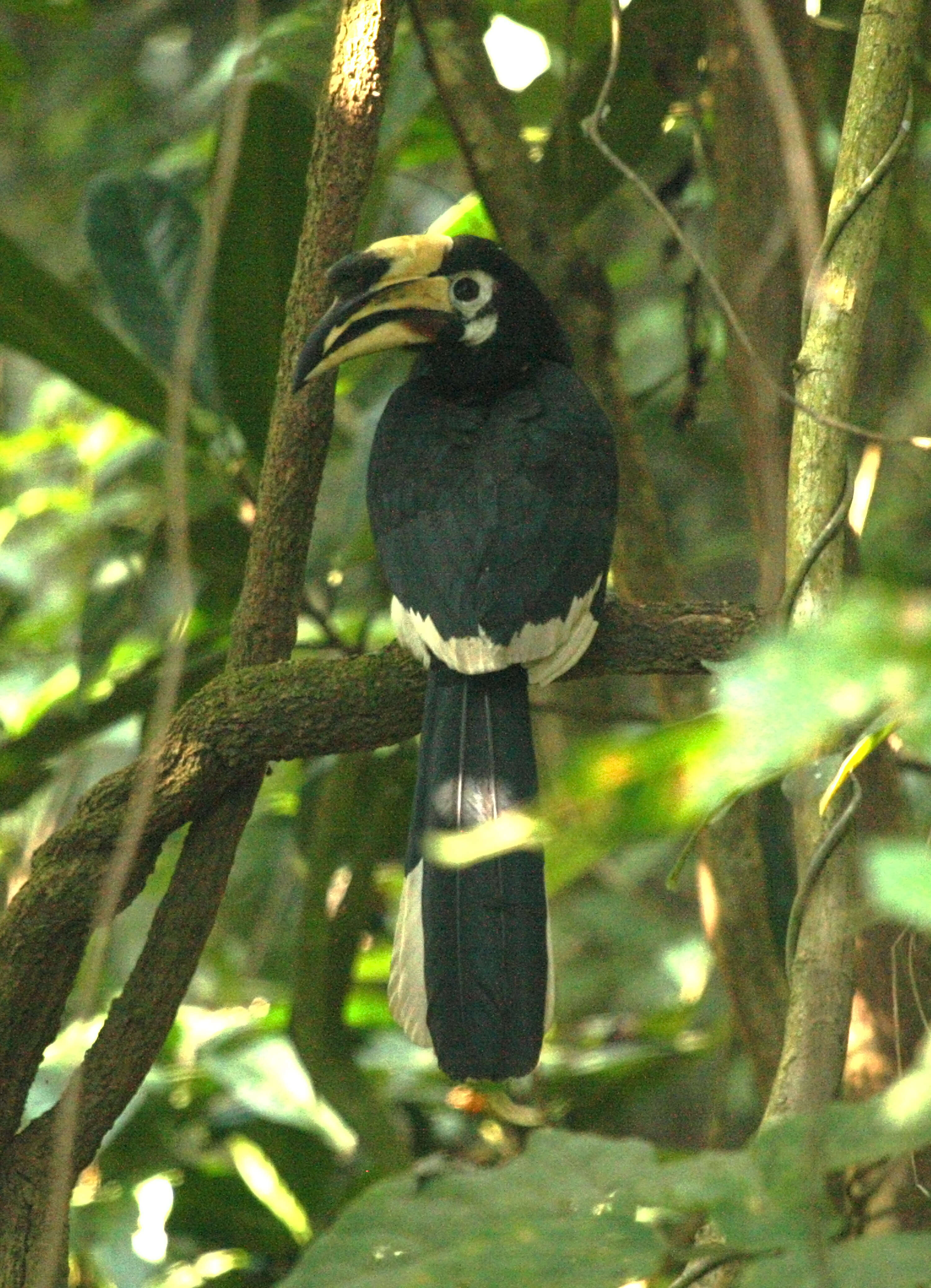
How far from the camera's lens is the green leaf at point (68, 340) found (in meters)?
2.56

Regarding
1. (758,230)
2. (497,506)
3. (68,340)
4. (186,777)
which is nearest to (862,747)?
(186,777)

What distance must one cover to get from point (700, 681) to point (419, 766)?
908 mm

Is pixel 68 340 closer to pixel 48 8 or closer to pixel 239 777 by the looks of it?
pixel 48 8

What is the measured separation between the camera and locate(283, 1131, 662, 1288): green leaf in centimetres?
97

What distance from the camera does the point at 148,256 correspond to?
2869 millimetres

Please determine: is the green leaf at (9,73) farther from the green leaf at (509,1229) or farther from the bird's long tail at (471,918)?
Answer: the green leaf at (509,1229)

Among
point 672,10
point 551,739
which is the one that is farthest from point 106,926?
point 551,739

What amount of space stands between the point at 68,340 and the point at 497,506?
0.86m

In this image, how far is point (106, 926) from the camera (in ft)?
5.40

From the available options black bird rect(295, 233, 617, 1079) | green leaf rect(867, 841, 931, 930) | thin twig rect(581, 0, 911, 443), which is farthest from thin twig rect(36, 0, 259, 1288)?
green leaf rect(867, 841, 931, 930)

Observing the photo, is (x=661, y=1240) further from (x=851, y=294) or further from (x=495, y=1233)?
(x=851, y=294)

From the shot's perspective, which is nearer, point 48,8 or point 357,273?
point 357,273

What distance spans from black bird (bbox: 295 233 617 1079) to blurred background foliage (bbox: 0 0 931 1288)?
0.27 meters

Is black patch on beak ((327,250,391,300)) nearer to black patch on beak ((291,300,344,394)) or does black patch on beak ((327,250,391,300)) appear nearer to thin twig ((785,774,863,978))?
black patch on beak ((291,300,344,394))
